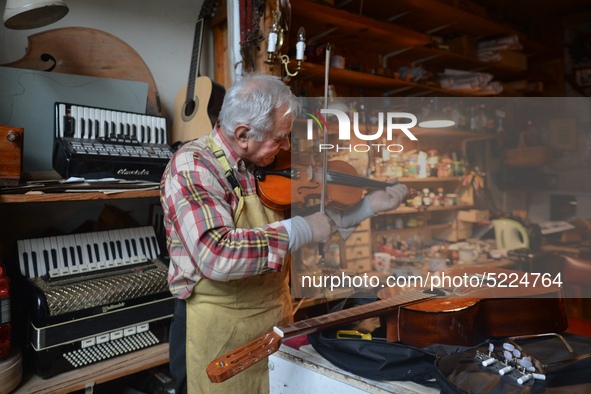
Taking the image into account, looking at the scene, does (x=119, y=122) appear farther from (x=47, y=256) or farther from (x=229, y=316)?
(x=229, y=316)

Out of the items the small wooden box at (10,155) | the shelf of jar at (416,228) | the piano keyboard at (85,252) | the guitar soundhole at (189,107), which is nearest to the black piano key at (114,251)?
the piano keyboard at (85,252)

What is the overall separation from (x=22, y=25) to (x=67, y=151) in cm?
47

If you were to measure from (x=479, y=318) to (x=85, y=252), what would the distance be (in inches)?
58.2

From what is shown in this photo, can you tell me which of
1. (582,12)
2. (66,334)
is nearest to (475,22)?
(582,12)

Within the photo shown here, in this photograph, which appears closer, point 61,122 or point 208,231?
point 208,231

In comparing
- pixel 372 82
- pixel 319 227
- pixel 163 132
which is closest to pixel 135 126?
pixel 163 132

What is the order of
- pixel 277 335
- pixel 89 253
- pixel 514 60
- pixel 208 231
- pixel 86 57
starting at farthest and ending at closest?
pixel 514 60 < pixel 86 57 < pixel 89 253 < pixel 208 231 < pixel 277 335

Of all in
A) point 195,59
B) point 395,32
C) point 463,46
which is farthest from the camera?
point 463,46

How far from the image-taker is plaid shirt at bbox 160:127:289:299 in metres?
0.99

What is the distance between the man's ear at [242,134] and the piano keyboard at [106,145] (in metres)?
0.59

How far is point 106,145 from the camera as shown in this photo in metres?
1.51

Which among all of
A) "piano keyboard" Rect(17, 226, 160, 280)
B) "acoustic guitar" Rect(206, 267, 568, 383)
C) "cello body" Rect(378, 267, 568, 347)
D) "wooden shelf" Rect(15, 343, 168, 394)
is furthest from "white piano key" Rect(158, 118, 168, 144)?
"cello body" Rect(378, 267, 568, 347)

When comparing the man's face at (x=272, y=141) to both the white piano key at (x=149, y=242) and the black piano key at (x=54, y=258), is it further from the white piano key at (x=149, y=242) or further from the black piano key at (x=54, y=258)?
the black piano key at (x=54, y=258)

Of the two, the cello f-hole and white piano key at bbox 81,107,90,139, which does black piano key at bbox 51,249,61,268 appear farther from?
the cello f-hole
